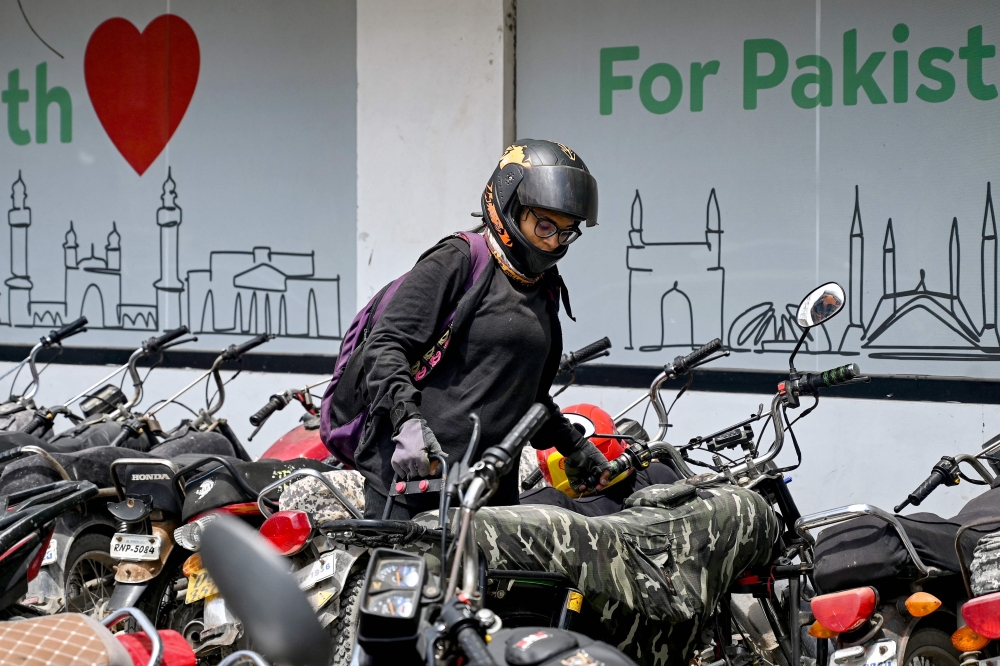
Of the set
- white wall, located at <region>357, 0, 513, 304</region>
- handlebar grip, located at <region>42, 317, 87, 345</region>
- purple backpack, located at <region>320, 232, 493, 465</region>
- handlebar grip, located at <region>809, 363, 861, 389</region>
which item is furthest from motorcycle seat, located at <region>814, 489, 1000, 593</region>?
handlebar grip, located at <region>42, 317, 87, 345</region>

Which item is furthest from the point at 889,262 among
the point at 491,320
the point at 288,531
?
the point at 288,531

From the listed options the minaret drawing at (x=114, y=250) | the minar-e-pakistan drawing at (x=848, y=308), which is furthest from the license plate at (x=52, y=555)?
the minaret drawing at (x=114, y=250)

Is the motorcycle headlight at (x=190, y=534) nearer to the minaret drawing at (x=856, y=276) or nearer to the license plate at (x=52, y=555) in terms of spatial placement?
the license plate at (x=52, y=555)

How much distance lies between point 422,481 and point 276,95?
5625mm

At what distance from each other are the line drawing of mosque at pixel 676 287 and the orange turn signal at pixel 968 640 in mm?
3265

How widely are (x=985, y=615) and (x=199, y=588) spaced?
269 cm

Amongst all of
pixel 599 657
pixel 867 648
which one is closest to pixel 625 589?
pixel 867 648

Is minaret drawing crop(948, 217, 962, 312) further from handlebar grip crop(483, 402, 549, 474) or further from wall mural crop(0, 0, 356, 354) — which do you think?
handlebar grip crop(483, 402, 549, 474)

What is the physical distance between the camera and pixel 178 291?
855 centimetres

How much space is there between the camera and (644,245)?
6828 millimetres

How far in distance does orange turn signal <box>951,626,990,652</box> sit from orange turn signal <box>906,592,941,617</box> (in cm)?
10

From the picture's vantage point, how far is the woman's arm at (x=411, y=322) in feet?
10.2

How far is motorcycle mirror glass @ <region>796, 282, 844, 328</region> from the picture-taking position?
12.8ft

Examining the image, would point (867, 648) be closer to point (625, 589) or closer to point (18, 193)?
point (625, 589)
